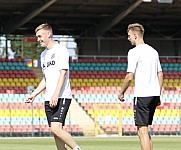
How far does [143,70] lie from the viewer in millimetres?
8688

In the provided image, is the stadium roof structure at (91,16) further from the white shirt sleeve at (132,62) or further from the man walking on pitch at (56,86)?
the white shirt sleeve at (132,62)

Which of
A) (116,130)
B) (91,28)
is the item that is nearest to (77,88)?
(116,130)

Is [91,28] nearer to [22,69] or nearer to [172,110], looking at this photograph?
[22,69]

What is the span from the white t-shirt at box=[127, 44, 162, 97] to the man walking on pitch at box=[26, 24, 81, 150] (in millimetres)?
931

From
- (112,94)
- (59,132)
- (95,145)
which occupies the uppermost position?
(59,132)

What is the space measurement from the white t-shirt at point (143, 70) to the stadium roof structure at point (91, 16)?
22.0 meters

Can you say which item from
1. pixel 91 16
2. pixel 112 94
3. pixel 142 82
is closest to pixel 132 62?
→ pixel 142 82

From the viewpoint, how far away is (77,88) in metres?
30.3

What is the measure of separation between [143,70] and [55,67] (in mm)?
1231

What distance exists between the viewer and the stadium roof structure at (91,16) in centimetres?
3241

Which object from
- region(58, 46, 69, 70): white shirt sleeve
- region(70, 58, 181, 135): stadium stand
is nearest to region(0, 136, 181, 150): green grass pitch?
region(58, 46, 69, 70): white shirt sleeve

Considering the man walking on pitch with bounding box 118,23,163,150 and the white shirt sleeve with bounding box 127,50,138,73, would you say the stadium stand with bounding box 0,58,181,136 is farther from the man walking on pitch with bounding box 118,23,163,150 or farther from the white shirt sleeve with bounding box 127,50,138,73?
the white shirt sleeve with bounding box 127,50,138,73

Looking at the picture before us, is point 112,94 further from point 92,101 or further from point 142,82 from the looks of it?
point 142,82

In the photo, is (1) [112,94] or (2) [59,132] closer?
(2) [59,132]
